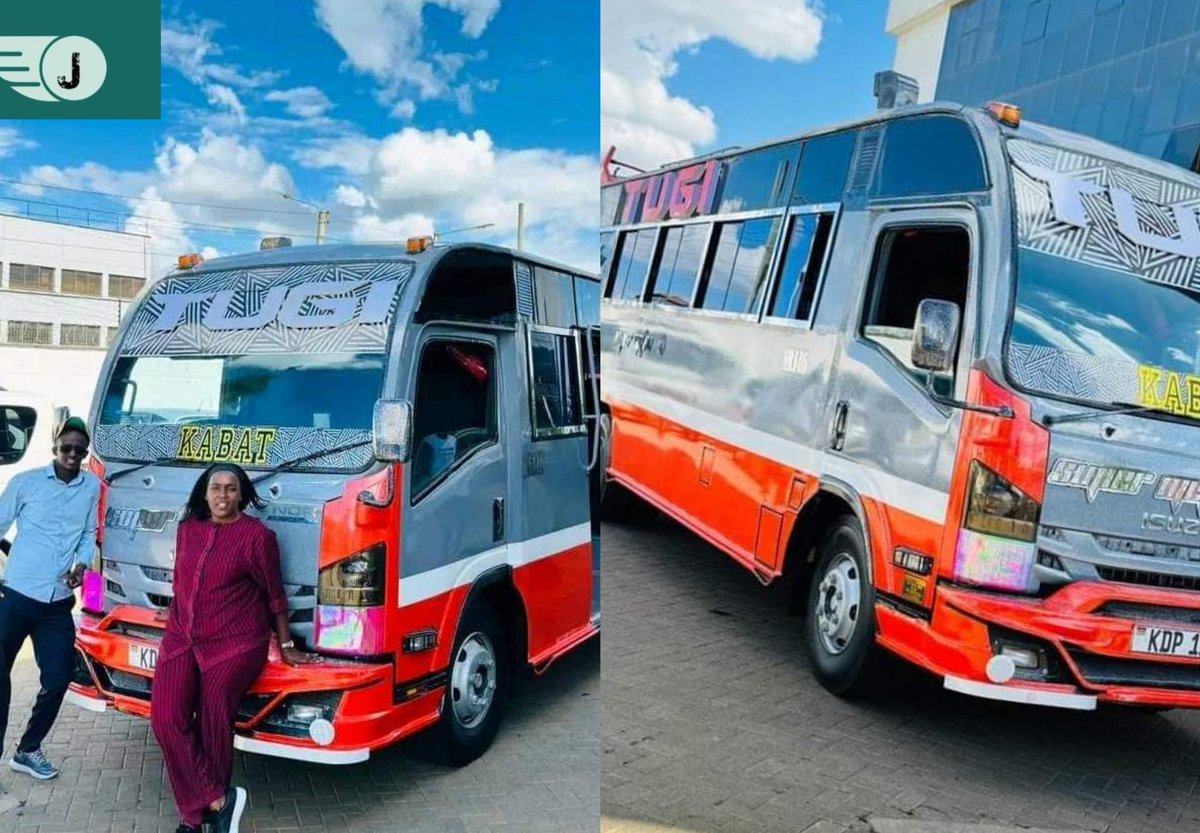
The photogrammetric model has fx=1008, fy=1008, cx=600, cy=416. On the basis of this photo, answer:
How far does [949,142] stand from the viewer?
3.62m

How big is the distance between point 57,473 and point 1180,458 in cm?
375

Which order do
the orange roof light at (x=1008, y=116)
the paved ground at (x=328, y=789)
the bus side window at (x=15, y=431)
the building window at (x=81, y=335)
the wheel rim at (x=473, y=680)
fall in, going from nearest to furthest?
1. the paved ground at (x=328, y=789)
2. the orange roof light at (x=1008, y=116)
3. the wheel rim at (x=473, y=680)
4. the building window at (x=81, y=335)
5. the bus side window at (x=15, y=431)

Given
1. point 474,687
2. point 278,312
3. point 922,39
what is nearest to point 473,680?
point 474,687

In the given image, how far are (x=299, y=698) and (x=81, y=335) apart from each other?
2.11m

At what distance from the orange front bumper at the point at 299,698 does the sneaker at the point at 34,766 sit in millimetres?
328

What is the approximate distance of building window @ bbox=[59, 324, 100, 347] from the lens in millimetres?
4277

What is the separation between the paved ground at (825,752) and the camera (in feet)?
10.0

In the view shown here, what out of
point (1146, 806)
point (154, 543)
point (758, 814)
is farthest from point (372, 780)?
point (1146, 806)

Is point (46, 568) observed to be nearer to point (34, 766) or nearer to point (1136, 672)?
point (34, 766)

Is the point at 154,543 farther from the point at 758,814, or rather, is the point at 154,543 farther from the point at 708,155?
the point at 708,155

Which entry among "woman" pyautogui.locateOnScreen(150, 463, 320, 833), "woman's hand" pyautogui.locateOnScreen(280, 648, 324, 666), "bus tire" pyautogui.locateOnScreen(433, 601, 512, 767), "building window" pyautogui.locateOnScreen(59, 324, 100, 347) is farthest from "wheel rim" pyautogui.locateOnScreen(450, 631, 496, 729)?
"building window" pyautogui.locateOnScreen(59, 324, 100, 347)

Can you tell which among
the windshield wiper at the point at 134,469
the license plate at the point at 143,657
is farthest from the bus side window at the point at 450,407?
the license plate at the point at 143,657

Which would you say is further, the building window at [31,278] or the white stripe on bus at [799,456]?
the building window at [31,278]

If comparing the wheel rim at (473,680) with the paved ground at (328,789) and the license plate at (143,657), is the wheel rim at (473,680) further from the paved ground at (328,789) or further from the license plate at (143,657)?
the license plate at (143,657)
